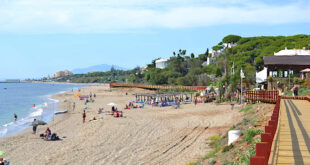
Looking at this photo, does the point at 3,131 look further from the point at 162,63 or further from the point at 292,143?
the point at 162,63

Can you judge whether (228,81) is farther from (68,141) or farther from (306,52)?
(68,141)

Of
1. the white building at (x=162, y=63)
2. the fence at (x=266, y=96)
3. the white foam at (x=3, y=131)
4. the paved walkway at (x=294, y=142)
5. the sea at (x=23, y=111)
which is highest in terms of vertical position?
the white building at (x=162, y=63)

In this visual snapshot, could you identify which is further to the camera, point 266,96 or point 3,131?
point 3,131

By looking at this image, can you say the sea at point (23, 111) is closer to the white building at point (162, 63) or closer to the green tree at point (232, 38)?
the white building at point (162, 63)

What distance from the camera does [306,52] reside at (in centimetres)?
4334

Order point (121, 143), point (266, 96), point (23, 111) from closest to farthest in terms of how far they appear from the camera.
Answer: point (121, 143), point (266, 96), point (23, 111)

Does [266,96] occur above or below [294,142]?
above

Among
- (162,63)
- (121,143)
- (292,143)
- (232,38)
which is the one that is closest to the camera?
(292,143)

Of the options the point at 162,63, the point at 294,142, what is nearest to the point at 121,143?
the point at 294,142

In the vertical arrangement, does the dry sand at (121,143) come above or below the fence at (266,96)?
below

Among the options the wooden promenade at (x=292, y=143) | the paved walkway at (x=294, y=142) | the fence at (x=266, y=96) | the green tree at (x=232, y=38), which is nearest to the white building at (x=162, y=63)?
the green tree at (x=232, y=38)

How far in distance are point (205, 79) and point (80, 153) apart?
178ft

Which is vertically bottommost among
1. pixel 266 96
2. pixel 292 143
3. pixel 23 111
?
pixel 23 111

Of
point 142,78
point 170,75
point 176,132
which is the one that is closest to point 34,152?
point 176,132
